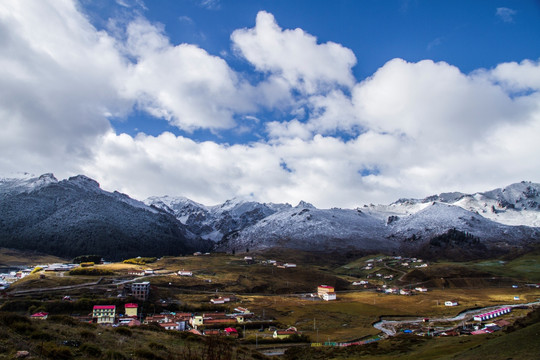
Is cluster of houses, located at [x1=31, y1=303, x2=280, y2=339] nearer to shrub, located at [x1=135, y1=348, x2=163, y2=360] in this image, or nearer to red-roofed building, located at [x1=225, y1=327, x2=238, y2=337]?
red-roofed building, located at [x1=225, y1=327, x2=238, y2=337]

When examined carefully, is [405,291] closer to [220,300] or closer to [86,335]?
[220,300]

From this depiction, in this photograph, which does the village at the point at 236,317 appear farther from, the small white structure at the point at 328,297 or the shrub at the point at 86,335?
the shrub at the point at 86,335

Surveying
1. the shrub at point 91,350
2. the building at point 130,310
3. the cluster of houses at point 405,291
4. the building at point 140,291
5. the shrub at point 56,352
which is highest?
the shrub at point 56,352

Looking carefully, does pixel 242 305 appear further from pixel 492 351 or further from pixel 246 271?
pixel 492 351

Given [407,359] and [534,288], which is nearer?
[407,359]

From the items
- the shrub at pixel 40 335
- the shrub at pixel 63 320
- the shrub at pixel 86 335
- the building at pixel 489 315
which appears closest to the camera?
the shrub at pixel 40 335

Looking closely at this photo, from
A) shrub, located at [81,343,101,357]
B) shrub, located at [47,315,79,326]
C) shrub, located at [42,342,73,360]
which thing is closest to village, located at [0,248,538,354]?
shrub, located at [47,315,79,326]

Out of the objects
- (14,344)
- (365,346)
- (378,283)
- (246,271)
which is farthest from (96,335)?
(378,283)

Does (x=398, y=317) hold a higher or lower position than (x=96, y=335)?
lower

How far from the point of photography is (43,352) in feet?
65.0

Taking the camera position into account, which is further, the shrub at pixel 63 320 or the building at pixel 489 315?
the building at pixel 489 315

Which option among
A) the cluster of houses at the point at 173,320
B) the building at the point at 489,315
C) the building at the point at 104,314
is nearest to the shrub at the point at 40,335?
the cluster of houses at the point at 173,320

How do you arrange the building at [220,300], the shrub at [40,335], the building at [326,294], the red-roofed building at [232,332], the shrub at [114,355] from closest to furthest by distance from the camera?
the shrub at [114,355] < the shrub at [40,335] < the red-roofed building at [232,332] < the building at [220,300] < the building at [326,294]

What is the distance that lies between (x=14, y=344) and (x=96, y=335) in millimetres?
8812
